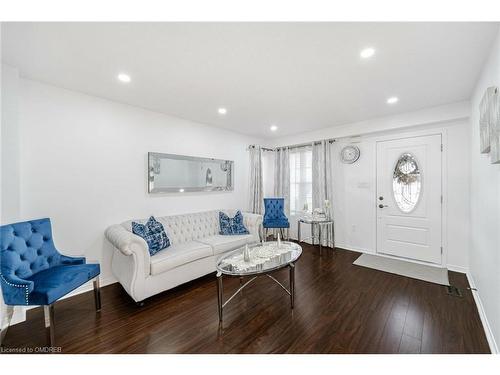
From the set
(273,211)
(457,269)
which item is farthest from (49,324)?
(457,269)

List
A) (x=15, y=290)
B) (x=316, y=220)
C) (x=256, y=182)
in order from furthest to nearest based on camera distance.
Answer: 1. (x=256, y=182)
2. (x=316, y=220)
3. (x=15, y=290)

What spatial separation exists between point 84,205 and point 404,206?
16.3 ft

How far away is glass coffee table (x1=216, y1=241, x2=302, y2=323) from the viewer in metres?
2.04

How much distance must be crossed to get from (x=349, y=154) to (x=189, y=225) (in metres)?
3.40

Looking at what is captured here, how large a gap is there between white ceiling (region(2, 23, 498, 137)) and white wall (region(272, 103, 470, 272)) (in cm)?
31

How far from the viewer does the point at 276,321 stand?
202 centimetres

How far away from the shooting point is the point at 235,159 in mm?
4707

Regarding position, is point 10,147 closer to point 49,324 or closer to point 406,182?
point 49,324

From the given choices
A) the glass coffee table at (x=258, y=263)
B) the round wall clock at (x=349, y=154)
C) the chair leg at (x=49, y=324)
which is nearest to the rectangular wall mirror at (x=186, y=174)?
the glass coffee table at (x=258, y=263)

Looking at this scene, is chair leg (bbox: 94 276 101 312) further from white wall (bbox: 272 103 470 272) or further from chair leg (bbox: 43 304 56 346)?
white wall (bbox: 272 103 470 272)
